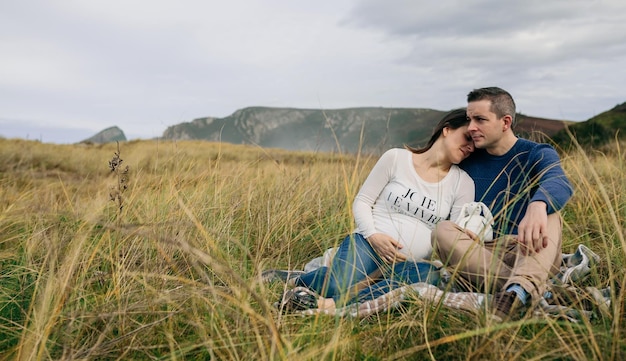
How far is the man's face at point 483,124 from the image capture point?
282cm

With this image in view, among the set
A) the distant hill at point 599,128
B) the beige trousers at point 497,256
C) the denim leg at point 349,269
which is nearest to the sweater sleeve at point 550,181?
the beige trousers at point 497,256

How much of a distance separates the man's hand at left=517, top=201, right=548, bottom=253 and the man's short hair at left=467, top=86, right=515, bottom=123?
0.63 meters

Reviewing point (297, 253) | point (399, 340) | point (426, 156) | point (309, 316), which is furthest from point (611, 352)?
point (297, 253)

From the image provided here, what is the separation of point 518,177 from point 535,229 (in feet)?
1.68

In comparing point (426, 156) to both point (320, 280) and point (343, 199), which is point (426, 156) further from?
point (343, 199)

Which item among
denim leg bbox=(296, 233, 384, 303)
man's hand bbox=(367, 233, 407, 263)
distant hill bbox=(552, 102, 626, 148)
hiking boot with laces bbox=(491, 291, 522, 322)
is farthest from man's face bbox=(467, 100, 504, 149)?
distant hill bbox=(552, 102, 626, 148)

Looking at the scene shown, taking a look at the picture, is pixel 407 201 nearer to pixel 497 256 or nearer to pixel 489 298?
pixel 497 256

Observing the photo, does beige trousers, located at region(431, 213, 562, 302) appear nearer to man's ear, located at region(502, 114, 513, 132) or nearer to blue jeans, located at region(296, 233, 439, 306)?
blue jeans, located at region(296, 233, 439, 306)

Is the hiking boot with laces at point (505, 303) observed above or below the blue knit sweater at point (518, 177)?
below

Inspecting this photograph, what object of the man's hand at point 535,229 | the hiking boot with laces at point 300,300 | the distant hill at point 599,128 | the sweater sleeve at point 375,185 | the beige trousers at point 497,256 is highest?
the distant hill at point 599,128

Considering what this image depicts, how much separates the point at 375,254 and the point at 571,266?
3.43 feet

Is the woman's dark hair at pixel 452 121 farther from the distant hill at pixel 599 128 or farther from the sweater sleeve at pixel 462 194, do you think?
the distant hill at pixel 599 128

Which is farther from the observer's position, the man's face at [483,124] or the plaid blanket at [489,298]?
the man's face at [483,124]

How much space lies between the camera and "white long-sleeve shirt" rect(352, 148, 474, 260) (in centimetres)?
291
